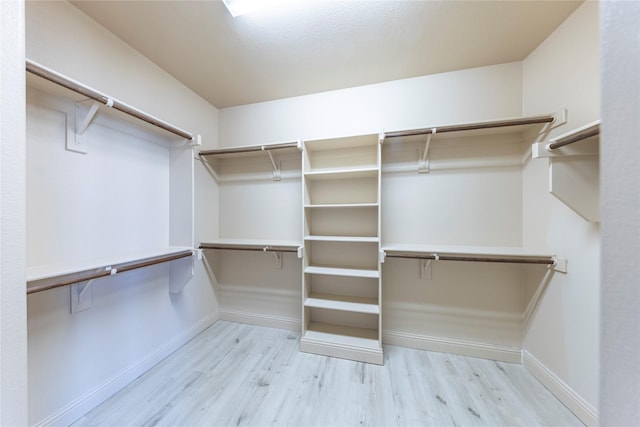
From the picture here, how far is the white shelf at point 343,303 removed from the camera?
184cm

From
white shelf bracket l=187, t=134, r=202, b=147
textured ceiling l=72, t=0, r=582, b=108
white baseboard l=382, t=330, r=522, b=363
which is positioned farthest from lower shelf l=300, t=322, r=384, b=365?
textured ceiling l=72, t=0, r=582, b=108

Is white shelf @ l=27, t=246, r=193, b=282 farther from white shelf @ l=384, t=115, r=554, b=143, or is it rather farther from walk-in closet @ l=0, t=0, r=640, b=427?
white shelf @ l=384, t=115, r=554, b=143

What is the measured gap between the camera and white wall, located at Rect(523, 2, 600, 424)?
4.22ft

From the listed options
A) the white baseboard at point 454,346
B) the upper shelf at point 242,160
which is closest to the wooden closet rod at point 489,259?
the white baseboard at point 454,346

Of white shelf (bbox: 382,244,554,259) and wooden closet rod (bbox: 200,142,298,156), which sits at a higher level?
wooden closet rod (bbox: 200,142,298,156)

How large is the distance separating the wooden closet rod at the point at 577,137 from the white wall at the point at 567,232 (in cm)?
31

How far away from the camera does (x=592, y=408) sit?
125 centimetres

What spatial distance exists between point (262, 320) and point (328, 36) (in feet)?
8.52

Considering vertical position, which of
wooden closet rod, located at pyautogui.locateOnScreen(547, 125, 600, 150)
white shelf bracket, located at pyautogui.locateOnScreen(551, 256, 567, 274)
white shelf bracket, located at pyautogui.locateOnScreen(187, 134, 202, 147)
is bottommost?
white shelf bracket, located at pyautogui.locateOnScreen(551, 256, 567, 274)

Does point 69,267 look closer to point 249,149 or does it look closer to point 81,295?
point 81,295

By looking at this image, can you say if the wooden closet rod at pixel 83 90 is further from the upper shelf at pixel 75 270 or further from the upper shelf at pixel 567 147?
the upper shelf at pixel 567 147

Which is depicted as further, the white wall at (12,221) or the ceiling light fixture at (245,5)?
the ceiling light fixture at (245,5)

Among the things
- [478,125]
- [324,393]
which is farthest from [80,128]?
[478,125]

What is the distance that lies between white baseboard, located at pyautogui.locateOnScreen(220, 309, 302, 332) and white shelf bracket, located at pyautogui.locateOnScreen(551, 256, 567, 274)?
2.10 metres
